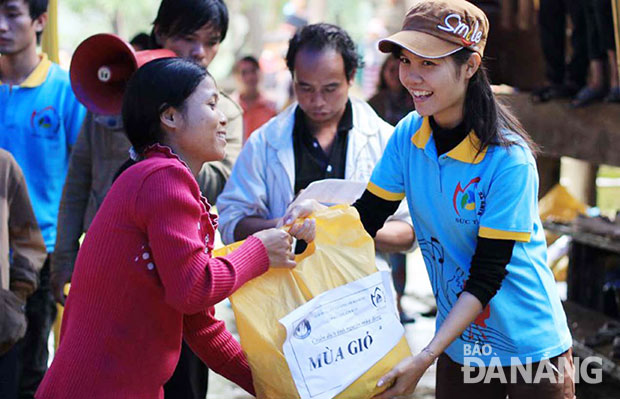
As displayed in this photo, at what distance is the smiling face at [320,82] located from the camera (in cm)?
323

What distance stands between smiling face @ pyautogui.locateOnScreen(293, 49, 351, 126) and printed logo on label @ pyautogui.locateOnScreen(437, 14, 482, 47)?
918 mm

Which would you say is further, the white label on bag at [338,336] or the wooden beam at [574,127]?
the wooden beam at [574,127]

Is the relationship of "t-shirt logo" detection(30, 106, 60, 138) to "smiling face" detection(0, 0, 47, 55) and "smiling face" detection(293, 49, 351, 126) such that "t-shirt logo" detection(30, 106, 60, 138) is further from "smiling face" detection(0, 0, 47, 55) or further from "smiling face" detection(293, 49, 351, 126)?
"smiling face" detection(293, 49, 351, 126)

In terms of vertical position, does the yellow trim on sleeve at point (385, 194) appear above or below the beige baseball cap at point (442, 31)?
below

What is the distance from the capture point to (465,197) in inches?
95.3

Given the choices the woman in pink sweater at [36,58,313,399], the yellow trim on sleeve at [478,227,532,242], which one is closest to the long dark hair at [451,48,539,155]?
the yellow trim on sleeve at [478,227,532,242]

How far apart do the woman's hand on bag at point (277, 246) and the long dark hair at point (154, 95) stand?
1.27 ft

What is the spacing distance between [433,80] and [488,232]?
453 mm

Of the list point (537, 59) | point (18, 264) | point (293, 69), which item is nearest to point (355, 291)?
point (293, 69)

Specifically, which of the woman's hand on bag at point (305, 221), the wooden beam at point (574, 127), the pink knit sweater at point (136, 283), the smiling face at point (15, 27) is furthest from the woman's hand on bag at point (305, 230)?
the wooden beam at point (574, 127)

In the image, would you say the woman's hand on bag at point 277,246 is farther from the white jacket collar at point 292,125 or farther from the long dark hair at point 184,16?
the long dark hair at point 184,16

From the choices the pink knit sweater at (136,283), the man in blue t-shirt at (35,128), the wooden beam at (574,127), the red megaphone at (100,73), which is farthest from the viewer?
the wooden beam at (574,127)

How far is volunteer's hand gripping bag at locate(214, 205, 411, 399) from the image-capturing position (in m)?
2.26

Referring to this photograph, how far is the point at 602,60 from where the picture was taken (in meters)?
5.50
